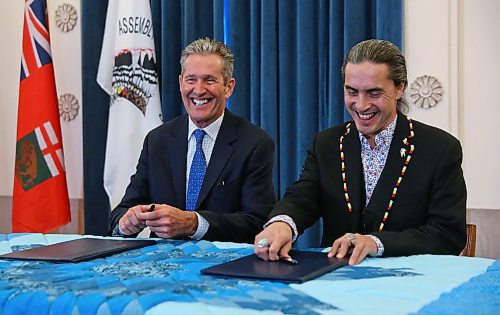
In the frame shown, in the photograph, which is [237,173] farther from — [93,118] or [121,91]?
[93,118]

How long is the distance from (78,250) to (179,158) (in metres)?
0.93

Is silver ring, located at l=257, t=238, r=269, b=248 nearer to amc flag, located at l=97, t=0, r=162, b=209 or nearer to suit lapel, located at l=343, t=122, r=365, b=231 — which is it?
suit lapel, located at l=343, t=122, r=365, b=231

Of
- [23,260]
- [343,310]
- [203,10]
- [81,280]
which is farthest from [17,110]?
[343,310]

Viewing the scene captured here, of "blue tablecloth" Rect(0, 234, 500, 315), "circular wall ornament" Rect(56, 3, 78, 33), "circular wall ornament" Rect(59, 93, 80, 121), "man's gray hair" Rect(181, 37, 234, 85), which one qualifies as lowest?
"blue tablecloth" Rect(0, 234, 500, 315)

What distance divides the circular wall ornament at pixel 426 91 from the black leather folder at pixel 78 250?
6.47 ft

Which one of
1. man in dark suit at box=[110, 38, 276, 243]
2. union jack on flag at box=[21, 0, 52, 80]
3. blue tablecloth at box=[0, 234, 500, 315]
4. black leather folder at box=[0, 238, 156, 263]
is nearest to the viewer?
blue tablecloth at box=[0, 234, 500, 315]

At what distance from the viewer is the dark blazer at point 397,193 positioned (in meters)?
2.17

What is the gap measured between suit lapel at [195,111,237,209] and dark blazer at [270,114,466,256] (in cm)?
44

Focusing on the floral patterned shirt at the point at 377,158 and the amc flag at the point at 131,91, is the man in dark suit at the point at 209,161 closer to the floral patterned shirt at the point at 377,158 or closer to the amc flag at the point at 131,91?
the floral patterned shirt at the point at 377,158

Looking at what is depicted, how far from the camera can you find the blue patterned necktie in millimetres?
2824

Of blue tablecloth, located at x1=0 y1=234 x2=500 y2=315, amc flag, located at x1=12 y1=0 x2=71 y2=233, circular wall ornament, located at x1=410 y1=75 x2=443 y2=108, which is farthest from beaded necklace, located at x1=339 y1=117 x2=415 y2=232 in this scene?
amc flag, located at x1=12 y1=0 x2=71 y2=233

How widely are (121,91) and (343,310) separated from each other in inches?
123

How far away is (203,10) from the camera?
4273 millimetres

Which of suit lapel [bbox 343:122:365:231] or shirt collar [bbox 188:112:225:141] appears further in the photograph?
shirt collar [bbox 188:112:225:141]
